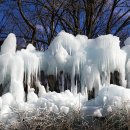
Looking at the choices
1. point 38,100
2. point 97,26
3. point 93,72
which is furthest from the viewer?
point 97,26

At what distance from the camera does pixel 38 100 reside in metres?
7.62

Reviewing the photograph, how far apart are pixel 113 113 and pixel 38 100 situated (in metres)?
1.43

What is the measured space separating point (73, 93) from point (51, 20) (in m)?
12.7

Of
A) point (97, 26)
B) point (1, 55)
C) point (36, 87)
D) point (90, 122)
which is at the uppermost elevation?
point (97, 26)

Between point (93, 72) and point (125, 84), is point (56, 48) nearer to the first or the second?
point (93, 72)

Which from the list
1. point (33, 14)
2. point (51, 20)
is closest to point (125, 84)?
point (51, 20)

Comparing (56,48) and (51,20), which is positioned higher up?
(51,20)

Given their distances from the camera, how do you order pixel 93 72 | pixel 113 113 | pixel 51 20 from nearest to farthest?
pixel 113 113 → pixel 93 72 → pixel 51 20

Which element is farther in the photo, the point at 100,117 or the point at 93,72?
the point at 93,72

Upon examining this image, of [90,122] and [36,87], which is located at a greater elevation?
[36,87]

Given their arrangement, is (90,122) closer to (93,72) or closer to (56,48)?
(93,72)

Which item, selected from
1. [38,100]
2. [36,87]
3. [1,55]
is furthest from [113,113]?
[1,55]

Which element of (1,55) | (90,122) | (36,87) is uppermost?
(1,55)

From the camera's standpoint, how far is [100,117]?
7.15 metres
